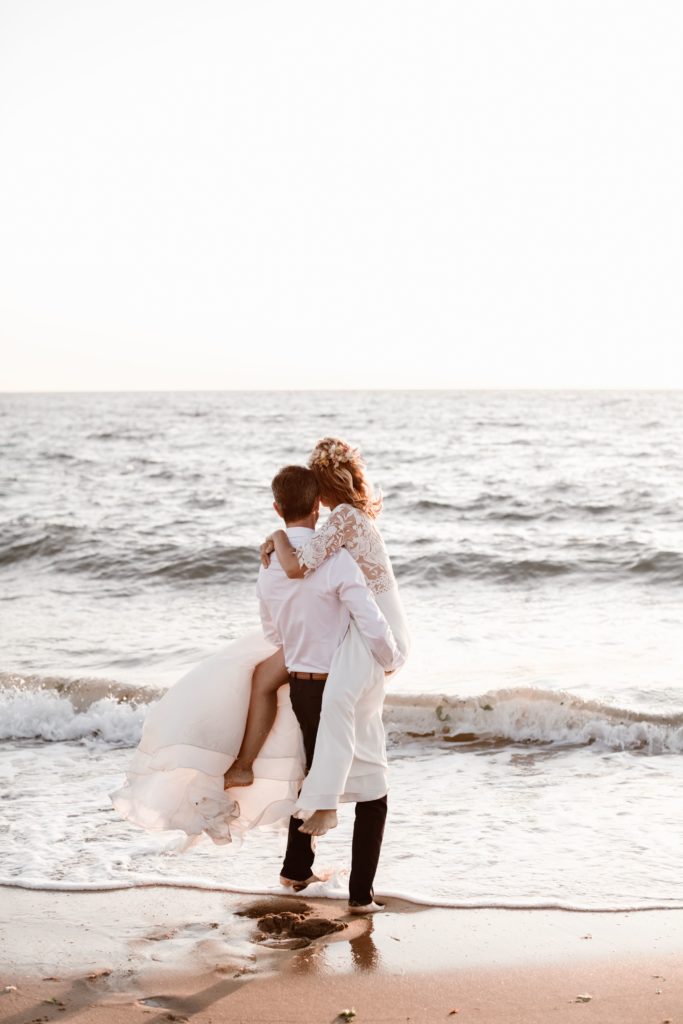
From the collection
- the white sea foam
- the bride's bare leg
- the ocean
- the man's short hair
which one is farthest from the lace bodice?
the white sea foam

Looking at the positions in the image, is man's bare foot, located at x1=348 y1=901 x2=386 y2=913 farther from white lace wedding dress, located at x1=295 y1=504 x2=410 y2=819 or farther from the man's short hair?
the man's short hair

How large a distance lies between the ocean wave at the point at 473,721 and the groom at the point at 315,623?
3.13m

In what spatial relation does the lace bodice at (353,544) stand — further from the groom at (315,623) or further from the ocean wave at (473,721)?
the ocean wave at (473,721)

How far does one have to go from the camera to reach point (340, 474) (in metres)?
3.95

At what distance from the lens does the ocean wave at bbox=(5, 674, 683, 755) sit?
7.15 metres

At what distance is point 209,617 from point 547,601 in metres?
3.96

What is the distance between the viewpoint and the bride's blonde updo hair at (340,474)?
3.94m

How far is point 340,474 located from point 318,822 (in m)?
1.34

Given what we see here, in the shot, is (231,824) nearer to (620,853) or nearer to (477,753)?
(620,853)

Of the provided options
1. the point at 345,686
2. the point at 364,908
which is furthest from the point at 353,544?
the point at 364,908

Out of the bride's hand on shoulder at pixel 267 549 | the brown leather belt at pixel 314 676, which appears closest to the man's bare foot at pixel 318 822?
the brown leather belt at pixel 314 676

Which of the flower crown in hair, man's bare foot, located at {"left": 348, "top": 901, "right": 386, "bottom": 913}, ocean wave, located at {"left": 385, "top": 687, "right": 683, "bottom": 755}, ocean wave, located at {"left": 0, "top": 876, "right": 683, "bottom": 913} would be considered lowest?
ocean wave, located at {"left": 385, "top": 687, "right": 683, "bottom": 755}

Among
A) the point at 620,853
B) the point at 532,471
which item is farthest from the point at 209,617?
the point at 532,471

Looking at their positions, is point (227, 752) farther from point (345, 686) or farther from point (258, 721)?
point (345, 686)
